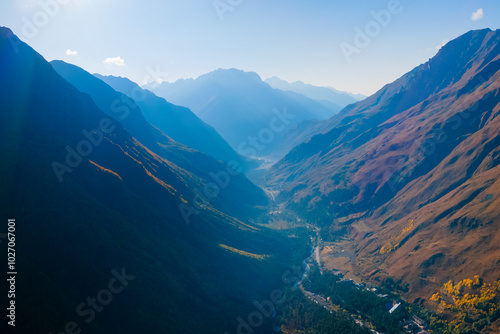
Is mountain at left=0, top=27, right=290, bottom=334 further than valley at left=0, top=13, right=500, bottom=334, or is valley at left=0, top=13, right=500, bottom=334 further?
valley at left=0, top=13, right=500, bottom=334

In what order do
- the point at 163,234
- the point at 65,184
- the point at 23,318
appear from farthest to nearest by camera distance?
1. the point at 163,234
2. the point at 65,184
3. the point at 23,318

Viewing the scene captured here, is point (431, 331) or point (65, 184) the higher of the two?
point (65, 184)

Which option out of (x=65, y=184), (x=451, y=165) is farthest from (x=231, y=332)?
(x=451, y=165)

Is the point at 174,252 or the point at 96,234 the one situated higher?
the point at 96,234

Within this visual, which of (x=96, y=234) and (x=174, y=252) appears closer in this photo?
(x=96, y=234)

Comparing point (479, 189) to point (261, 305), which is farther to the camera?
point (479, 189)

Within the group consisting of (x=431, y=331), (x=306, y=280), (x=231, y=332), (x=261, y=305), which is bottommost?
(x=431, y=331)

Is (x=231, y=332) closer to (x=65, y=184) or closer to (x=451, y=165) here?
(x=65, y=184)

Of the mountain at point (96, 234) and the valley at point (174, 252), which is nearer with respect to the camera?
the mountain at point (96, 234)
